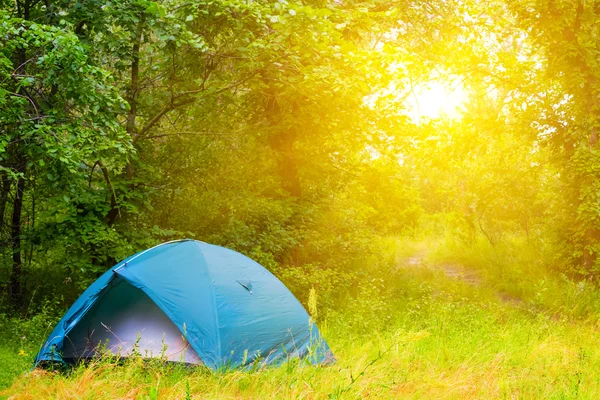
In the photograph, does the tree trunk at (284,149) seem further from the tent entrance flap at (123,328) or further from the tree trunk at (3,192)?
the tent entrance flap at (123,328)

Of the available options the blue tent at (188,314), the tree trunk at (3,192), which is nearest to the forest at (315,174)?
the tree trunk at (3,192)

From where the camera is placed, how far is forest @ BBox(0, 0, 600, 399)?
566 centimetres

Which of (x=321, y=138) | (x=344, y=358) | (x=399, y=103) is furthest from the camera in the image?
(x=321, y=138)

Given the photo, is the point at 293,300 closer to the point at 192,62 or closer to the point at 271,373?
the point at 271,373

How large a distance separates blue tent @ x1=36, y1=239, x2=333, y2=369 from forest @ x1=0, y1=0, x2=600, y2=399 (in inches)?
13.3

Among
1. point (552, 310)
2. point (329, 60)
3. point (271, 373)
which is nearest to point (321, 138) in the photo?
point (329, 60)

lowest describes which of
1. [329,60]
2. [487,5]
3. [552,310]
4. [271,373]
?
[552,310]

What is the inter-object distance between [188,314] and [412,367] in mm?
2384

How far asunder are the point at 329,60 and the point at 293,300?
358 cm

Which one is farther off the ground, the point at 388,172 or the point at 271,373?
the point at 388,172

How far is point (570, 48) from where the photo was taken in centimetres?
984

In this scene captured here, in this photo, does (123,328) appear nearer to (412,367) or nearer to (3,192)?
(412,367)

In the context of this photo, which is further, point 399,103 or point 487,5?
point 487,5

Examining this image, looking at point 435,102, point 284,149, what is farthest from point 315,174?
point 435,102
